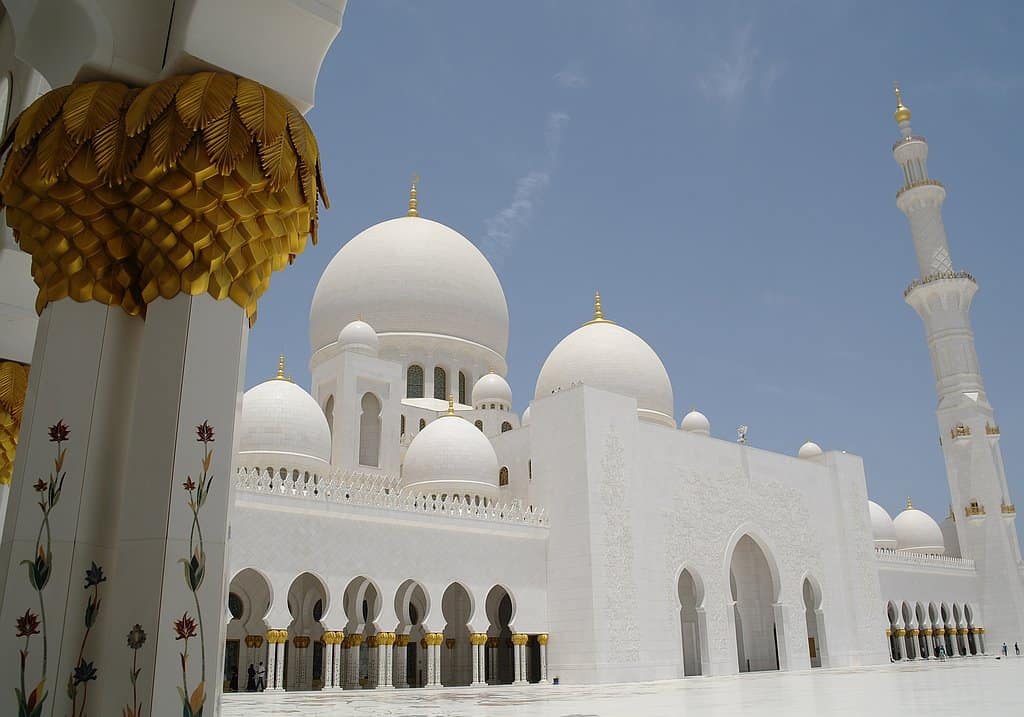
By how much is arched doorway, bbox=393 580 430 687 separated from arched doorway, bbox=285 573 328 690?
4.77 feet

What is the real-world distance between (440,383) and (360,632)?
8.27 m

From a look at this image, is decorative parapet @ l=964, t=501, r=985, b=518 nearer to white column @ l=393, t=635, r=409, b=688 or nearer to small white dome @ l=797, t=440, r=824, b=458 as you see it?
small white dome @ l=797, t=440, r=824, b=458

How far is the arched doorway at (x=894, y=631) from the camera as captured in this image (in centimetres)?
2344

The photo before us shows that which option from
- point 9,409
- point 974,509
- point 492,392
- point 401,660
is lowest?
point 401,660

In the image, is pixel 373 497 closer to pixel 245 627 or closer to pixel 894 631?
pixel 245 627

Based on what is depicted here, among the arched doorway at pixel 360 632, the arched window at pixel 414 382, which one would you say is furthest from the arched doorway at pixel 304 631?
the arched window at pixel 414 382

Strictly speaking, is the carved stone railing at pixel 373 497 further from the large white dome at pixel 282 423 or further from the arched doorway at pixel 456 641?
the arched doorway at pixel 456 641

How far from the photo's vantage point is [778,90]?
1215cm

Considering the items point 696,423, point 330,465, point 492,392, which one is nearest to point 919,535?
point 696,423

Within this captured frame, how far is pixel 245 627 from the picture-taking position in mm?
14570

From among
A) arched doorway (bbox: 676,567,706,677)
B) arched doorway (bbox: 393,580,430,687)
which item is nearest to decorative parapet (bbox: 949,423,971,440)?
arched doorway (bbox: 676,567,706,677)

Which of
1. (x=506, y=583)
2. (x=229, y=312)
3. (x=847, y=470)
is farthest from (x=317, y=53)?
(x=847, y=470)

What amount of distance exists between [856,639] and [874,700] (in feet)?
43.1

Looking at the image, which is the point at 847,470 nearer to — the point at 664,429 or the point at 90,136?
the point at 664,429
